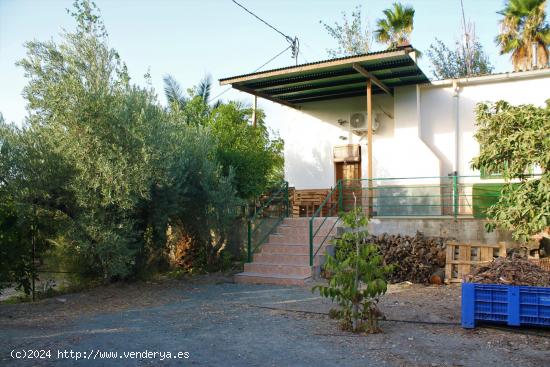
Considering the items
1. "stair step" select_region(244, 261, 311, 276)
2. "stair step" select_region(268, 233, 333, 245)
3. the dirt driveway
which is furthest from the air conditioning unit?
the dirt driveway

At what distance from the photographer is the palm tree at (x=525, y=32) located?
2133 centimetres

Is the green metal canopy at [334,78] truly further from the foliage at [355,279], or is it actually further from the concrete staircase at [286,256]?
the foliage at [355,279]

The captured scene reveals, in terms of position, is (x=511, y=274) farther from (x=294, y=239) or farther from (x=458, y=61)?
(x=458, y=61)

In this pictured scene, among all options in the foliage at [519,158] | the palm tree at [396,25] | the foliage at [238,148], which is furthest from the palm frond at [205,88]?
the foliage at [519,158]

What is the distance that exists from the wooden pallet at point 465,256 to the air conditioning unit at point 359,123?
557 cm

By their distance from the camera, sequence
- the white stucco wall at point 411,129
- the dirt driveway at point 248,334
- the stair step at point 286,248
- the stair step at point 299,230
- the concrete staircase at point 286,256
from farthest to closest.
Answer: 1. the white stucco wall at point 411,129
2. the stair step at point 299,230
3. the stair step at point 286,248
4. the concrete staircase at point 286,256
5. the dirt driveway at point 248,334

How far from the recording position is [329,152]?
50.4ft

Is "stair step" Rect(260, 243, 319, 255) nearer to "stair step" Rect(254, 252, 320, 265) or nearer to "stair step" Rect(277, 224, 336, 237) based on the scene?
"stair step" Rect(254, 252, 320, 265)

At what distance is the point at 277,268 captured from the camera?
10.5 metres

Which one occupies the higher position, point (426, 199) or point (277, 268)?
point (426, 199)

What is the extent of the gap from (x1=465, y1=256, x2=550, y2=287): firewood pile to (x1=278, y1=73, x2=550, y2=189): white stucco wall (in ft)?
22.4

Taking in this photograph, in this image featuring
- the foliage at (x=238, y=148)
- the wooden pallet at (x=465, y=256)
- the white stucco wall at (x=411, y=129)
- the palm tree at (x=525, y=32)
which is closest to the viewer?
the wooden pallet at (x=465, y=256)

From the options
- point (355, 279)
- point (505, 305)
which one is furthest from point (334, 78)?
point (505, 305)

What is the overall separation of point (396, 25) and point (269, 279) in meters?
19.4
